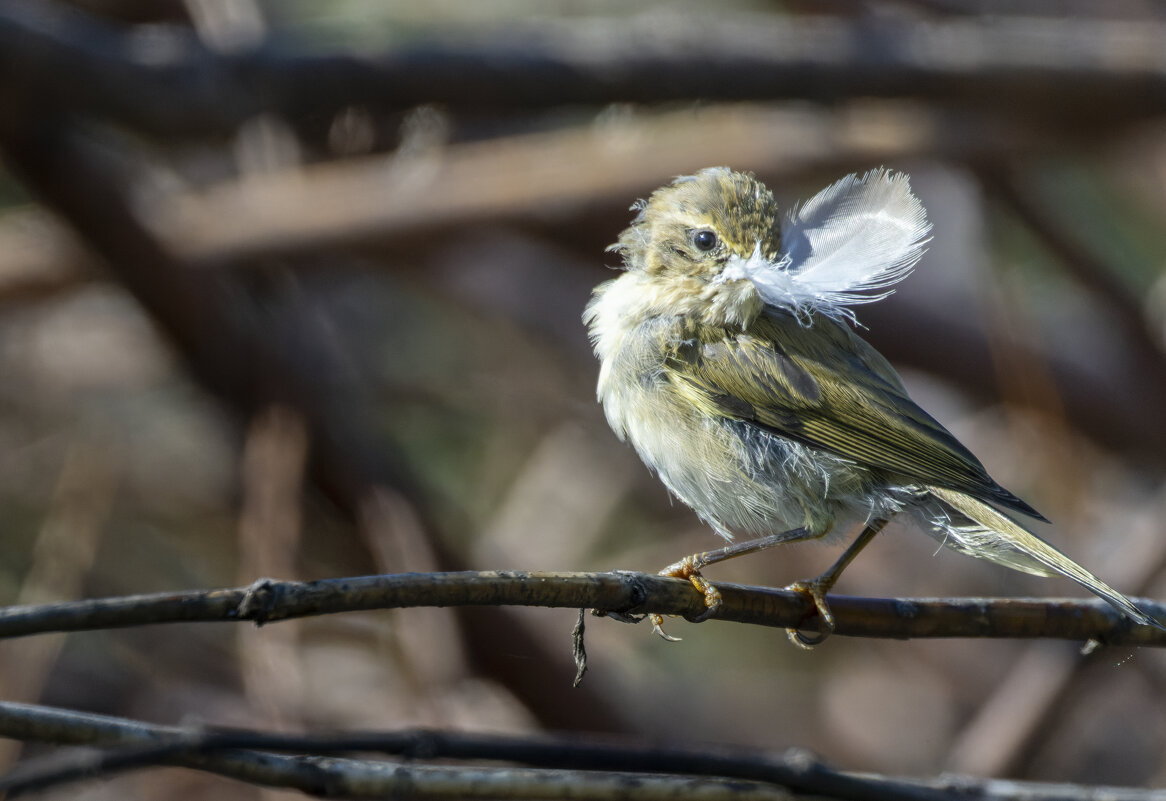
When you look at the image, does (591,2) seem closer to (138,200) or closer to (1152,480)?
(138,200)

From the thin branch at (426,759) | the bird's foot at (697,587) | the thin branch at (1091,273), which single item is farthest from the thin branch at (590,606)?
the thin branch at (1091,273)

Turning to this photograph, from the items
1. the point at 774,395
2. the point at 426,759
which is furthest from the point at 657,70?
the point at 426,759

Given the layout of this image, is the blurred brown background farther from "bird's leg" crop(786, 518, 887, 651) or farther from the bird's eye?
"bird's leg" crop(786, 518, 887, 651)

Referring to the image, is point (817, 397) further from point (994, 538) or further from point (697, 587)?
point (697, 587)

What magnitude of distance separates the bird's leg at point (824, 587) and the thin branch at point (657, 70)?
7.38ft

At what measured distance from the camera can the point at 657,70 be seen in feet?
15.2

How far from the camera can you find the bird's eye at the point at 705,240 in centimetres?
319

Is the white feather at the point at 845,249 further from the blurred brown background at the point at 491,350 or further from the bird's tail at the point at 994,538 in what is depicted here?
the blurred brown background at the point at 491,350

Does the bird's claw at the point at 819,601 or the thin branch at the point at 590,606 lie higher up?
the bird's claw at the point at 819,601

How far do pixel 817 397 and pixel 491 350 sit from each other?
430 centimetres

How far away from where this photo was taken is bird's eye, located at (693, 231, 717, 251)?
125 inches

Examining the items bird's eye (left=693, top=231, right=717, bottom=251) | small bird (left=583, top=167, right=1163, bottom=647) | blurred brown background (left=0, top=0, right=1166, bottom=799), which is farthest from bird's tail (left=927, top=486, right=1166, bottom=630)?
blurred brown background (left=0, top=0, right=1166, bottom=799)

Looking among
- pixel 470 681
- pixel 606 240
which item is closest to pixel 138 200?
pixel 606 240

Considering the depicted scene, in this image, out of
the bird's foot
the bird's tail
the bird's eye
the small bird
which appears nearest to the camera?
the bird's foot
